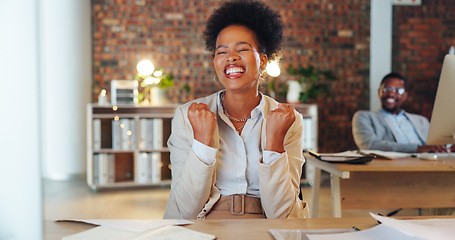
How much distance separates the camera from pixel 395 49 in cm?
475

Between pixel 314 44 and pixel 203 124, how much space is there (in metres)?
3.93

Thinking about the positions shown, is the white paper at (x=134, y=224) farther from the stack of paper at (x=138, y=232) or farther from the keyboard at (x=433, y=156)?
the keyboard at (x=433, y=156)

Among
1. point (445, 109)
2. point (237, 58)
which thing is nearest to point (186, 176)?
point (237, 58)

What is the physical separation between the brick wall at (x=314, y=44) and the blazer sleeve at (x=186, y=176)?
3.44m

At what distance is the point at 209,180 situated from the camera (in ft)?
4.05

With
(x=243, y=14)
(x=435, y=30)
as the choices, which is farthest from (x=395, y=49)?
(x=243, y=14)

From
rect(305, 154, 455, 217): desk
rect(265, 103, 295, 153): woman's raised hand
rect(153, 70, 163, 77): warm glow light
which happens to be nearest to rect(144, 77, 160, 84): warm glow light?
rect(153, 70, 163, 77): warm glow light

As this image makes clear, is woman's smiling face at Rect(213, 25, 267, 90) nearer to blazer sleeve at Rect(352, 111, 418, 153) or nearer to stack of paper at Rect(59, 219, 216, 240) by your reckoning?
stack of paper at Rect(59, 219, 216, 240)

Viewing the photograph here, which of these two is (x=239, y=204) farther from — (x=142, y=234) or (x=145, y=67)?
(x=145, y=67)

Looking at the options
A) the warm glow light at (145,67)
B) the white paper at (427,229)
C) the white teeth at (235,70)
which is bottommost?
the white paper at (427,229)

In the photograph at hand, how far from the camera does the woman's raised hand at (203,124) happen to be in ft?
4.02

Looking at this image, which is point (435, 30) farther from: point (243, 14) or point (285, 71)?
point (243, 14)

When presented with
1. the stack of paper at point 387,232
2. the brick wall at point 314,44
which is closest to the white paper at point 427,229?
the stack of paper at point 387,232

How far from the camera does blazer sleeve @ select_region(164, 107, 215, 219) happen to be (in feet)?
4.01
